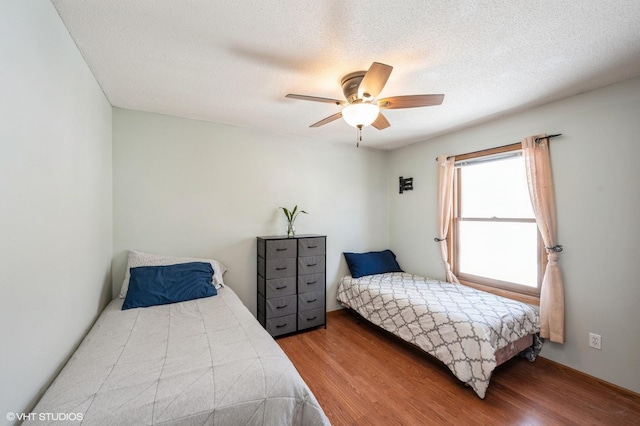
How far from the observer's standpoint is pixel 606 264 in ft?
6.71

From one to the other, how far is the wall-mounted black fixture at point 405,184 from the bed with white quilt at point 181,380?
302cm

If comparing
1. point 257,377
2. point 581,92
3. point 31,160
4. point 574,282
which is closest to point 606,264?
point 574,282

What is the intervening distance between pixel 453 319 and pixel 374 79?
6.63 ft

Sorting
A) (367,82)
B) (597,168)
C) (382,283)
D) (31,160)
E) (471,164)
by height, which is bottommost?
(382,283)

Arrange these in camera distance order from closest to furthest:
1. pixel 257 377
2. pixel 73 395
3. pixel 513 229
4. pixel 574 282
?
pixel 73 395, pixel 257 377, pixel 574 282, pixel 513 229

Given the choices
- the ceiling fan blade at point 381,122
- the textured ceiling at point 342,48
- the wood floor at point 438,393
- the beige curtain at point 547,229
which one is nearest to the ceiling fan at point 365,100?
the textured ceiling at point 342,48

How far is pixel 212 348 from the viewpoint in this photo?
1386 mm

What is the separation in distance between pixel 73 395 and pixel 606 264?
3554 millimetres

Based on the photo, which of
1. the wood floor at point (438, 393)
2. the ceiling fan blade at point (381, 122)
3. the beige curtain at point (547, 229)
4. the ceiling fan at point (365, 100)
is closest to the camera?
the ceiling fan at point (365, 100)

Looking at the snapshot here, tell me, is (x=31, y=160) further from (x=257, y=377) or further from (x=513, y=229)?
(x=513, y=229)

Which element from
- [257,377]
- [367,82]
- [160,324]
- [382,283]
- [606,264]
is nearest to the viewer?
[257,377]

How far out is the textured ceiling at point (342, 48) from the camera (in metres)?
1.29

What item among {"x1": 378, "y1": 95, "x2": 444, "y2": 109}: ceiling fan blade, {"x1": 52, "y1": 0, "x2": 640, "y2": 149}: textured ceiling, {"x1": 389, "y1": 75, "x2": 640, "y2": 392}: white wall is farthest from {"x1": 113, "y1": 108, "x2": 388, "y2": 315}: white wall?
{"x1": 389, "y1": 75, "x2": 640, "y2": 392}: white wall

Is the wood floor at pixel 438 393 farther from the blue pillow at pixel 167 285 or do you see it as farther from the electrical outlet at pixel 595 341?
the blue pillow at pixel 167 285
